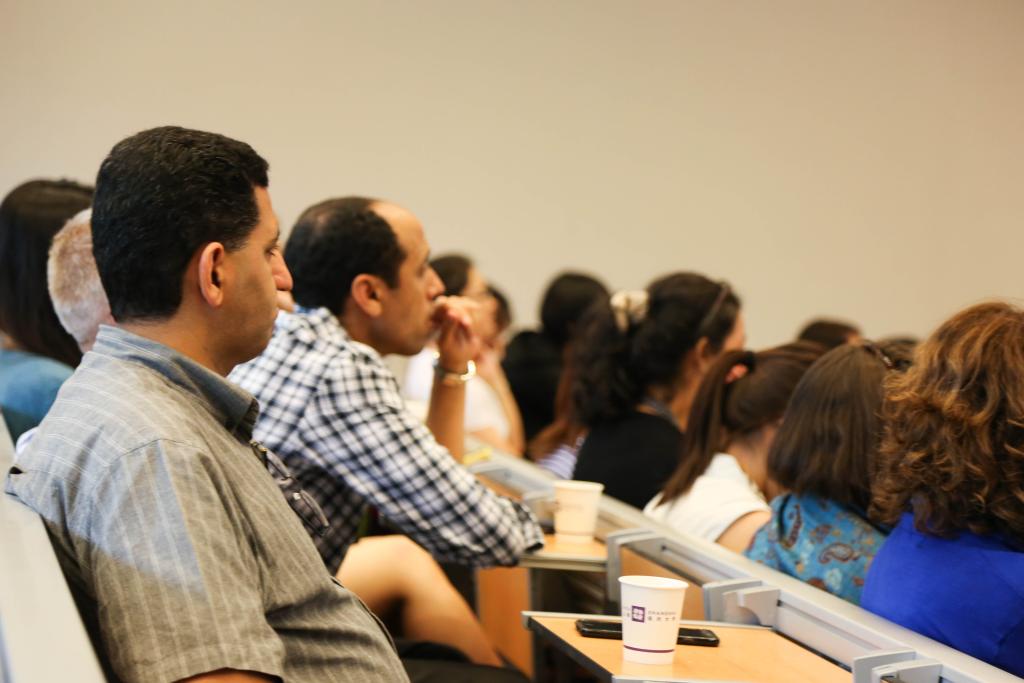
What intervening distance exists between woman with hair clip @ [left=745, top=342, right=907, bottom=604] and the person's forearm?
36.1 inches

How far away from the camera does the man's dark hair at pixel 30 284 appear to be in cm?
244

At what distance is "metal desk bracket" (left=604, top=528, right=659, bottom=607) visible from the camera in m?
2.05

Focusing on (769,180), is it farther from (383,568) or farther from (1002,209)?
(383,568)

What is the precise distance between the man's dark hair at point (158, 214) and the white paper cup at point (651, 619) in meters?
→ 0.60

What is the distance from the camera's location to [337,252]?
232cm

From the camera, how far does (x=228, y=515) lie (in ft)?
3.49

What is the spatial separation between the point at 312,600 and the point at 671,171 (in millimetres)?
5175

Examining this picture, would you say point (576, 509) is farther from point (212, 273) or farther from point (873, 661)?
point (212, 273)

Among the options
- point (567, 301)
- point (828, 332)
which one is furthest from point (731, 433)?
point (567, 301)

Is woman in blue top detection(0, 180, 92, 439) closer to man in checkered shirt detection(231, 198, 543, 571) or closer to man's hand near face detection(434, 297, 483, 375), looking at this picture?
man in checkered shirt detection(231, 198, 543, 571)

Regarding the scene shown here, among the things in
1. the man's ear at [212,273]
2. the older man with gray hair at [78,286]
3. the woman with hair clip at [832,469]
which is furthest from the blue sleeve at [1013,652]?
the older man with gray hair at [78,286]

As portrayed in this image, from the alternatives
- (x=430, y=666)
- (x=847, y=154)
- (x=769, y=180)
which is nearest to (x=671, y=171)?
(x=769, y=180)

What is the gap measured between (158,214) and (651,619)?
70 cm

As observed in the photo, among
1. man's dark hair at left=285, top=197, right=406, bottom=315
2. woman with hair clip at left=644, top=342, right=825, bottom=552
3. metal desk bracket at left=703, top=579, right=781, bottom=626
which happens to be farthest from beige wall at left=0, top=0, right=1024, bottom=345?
metal desk bracket at left=703, top=579, right=781, bottom=626
